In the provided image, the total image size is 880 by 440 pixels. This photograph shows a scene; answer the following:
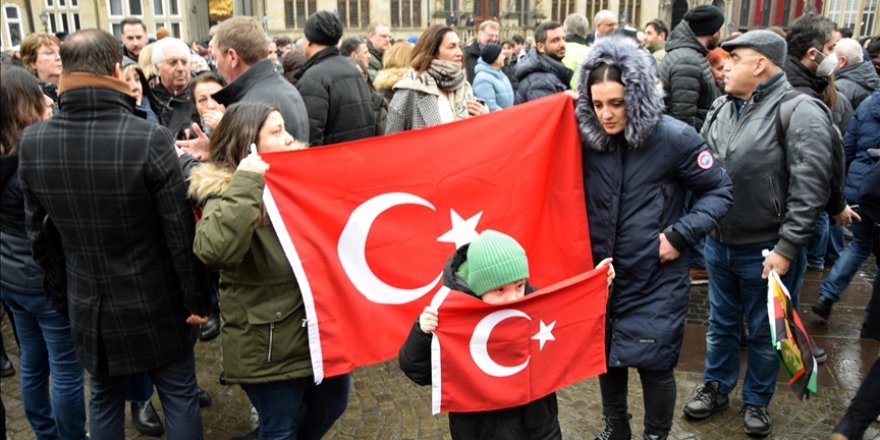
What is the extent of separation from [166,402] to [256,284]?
2.69ft

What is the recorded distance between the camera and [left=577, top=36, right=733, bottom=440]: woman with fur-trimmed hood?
3010 millimetres

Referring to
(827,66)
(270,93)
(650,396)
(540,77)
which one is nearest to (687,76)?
(540,77)

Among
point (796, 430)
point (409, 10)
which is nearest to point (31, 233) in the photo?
point (796, 430)

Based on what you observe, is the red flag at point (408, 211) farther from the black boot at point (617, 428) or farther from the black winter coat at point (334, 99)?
the black winter coat at point (334, 99)

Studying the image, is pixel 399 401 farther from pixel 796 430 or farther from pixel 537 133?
pixel 796 430

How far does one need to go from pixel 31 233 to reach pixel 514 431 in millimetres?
2321

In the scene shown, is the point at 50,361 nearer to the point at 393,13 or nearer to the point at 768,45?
the point at 768,45

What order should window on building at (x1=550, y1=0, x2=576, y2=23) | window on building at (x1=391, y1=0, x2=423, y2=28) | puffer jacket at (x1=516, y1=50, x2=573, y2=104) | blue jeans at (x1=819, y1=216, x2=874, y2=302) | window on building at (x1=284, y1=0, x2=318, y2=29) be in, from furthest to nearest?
window on building at (x1=550, y1=0, x2=576, y2=23)
window on building at (x1=391, y1=0, x2=423, y2=28)
window on building at (x1=284, y1=0, x2=318, y2=29)
puffer jacket at (x1=516, y1=50, x2=573, y2=104)
blue jeans at (x1=819, y1=216, x2=874, y2=302)

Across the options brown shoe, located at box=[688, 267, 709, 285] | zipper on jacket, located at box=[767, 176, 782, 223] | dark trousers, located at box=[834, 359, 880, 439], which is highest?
zipper on jacket, located at box=[767, 176, 782, 223]

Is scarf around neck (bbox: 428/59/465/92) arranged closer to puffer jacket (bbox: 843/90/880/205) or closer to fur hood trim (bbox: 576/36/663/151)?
fur hood trim (bbox: 576/36/663/151)

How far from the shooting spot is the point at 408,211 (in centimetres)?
328

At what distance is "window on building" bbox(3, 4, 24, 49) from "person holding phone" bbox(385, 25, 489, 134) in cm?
3367

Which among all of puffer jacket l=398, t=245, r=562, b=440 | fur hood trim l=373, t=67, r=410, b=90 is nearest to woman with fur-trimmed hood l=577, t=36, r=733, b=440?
puffer jacket l=398, t=245, r=562, b=440

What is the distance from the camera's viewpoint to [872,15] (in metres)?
37.1
